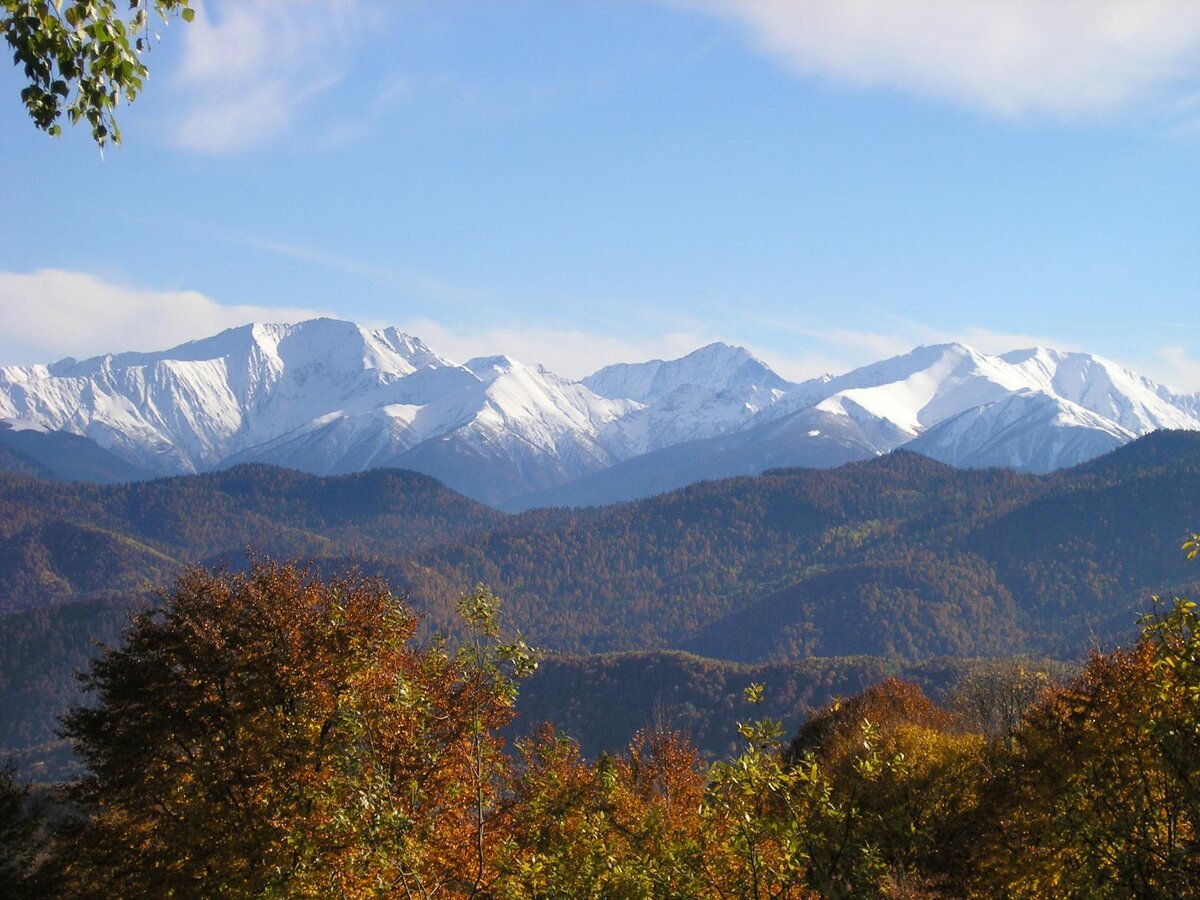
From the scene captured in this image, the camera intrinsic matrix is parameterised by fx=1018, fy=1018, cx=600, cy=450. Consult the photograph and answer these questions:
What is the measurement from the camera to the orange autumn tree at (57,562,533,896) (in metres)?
24.5

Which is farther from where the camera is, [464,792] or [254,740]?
[254,740]

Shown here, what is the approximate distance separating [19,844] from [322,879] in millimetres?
26248

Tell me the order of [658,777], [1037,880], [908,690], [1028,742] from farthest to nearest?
[908,690] < [658,777] < [1028,742] < [1037,880]

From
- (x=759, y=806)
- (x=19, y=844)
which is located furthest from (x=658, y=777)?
(x=759, y=806)

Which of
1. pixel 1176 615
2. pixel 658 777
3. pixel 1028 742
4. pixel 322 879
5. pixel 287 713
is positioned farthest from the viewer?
pixel 658 777

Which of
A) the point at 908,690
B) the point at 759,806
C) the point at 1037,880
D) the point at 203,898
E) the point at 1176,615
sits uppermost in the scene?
the point at 1176,615

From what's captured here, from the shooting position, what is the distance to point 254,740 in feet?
100

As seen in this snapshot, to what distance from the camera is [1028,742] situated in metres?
40.0

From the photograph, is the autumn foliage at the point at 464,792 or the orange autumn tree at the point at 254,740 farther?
the orange autumn tree at the point at 254,740

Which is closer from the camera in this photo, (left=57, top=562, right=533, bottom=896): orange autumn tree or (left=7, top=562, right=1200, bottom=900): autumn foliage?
(left=7, top=562, right=1200, bottom=900): autumn foliage

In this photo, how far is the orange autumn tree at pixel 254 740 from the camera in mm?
24531

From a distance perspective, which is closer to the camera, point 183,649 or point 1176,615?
point 1176,615

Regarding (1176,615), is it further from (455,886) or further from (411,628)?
(455,886)

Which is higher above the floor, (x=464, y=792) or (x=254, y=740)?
(x=254, y=740)
